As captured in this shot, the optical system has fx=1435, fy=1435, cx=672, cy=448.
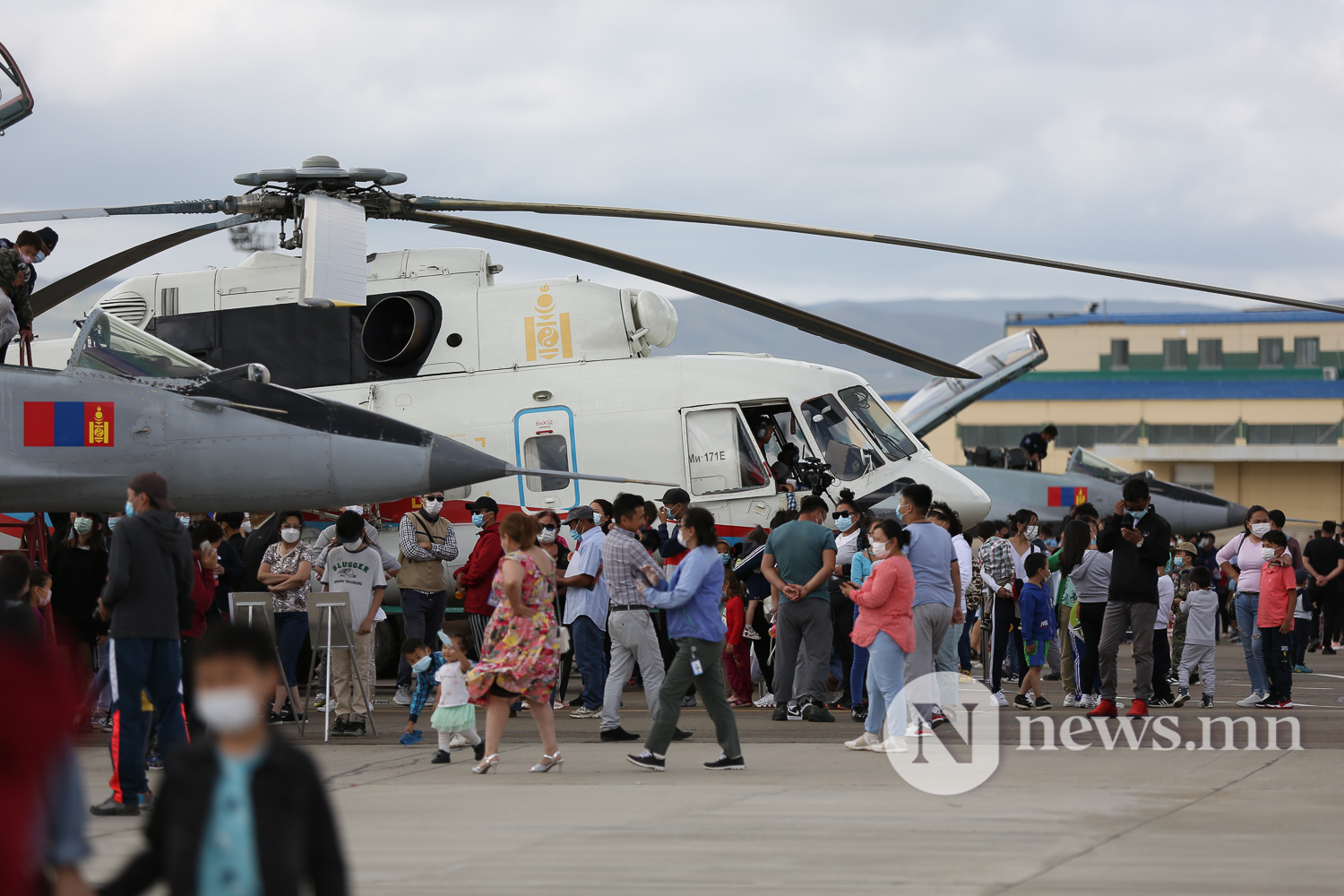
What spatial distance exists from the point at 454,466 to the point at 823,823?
4.84 metres

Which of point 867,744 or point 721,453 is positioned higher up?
point 721,453

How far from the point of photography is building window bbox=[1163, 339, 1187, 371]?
2371 inches

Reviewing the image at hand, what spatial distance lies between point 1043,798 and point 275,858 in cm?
544

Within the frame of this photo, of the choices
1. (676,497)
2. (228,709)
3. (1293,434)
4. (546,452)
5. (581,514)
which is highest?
(1293,434)

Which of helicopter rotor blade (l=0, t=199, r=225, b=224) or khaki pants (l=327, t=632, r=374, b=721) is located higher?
helicopter rotor blade (l=0, t=199, r=225, b=224)

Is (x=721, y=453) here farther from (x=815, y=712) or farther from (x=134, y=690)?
(x=134, y=690)

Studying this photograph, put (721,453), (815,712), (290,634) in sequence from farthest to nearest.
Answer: (721,453) → (815,712) → (290,634)

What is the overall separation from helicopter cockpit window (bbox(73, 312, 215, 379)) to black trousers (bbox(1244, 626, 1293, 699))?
29.3 feet

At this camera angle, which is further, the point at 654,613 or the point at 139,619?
the point at 654,613

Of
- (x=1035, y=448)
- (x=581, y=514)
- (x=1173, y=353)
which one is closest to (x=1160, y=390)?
(x=1173, y=353)

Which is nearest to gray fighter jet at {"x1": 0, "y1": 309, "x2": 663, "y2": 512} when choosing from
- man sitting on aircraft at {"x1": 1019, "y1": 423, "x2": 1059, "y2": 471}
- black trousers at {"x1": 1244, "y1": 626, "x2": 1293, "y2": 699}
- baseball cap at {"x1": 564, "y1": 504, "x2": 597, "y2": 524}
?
baseball cap at {"x1": 564, "y1": 504, "x2": 597, "y2": 524}

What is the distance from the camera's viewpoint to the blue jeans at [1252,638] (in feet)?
40.6

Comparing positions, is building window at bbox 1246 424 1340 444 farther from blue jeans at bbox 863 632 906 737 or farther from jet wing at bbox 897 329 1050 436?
blue jeans at bbox 863 632 906 737
